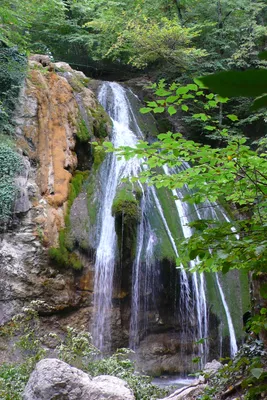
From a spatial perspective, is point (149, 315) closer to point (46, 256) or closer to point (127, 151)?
point (46, 256)

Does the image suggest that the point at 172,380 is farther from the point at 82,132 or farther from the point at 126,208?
the point at 82,132

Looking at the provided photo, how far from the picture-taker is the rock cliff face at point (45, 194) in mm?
7605

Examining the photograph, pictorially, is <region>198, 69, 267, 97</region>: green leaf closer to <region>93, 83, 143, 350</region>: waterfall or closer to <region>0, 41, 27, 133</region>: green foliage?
<region>93, 83, 143, 350</region>: waterfall

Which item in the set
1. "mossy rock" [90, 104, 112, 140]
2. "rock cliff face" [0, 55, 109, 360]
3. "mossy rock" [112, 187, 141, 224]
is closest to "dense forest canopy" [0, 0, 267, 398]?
"rock cliff face" [0, 55, 109, 360]

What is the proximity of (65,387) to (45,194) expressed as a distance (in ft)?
17.3

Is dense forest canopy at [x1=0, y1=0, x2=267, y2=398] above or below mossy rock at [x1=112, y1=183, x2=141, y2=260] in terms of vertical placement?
above

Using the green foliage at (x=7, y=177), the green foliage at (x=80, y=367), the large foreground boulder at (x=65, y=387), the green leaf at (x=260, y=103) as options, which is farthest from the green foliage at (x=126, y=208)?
the green leaf at (x=260, y=103)

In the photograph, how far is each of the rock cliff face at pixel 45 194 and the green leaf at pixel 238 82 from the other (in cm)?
706

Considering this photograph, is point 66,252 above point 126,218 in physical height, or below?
below

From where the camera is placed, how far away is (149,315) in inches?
317

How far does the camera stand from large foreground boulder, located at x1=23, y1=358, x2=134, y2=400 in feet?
12.7

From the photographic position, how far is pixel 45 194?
8594 millimetres

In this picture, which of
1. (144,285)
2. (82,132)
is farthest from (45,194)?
(144,285)

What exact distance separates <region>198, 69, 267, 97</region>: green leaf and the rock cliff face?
7059mm
